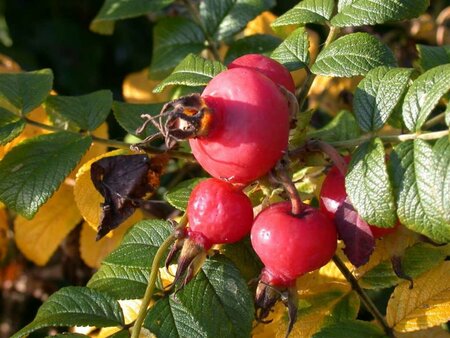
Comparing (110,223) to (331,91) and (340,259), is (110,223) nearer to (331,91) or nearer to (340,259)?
(340,259)

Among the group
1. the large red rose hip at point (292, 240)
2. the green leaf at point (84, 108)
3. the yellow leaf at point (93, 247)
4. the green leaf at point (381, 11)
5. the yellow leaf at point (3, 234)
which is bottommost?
the yellow leaf at point (3, 234)

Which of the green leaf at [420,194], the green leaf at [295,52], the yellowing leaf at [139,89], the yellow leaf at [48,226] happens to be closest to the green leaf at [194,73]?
the green leaf at [295,52]

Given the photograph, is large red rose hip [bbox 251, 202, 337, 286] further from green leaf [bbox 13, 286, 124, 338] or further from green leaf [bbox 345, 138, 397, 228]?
green leaf [bbox 13, 286, 124, 338]

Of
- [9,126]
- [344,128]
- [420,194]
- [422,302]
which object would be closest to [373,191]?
[420,194]

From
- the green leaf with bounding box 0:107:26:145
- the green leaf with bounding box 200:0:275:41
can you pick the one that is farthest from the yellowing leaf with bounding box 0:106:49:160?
the green leaf with bounding box 200:0:275:41

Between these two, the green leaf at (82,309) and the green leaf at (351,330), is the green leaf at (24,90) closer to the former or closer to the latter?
the green leaf at (82,309)

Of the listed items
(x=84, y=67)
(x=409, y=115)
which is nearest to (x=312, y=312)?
(x=409, y=115)
